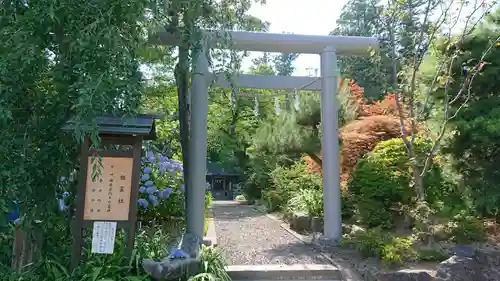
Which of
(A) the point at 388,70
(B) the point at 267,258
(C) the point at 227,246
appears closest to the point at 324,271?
(B) the point at 267,258

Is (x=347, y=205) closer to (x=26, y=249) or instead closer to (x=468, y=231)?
(x=468, y=231)

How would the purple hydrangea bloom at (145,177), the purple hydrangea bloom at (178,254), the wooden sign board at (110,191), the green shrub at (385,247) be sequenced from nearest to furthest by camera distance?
the wooden sign board at (110,191) → the purple hydrangea bloom at (178,254) → the green shrub at (385,247) → the purple hydrangea bloom at (145,177)

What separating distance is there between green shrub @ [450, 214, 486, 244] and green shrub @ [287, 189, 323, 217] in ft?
8.67

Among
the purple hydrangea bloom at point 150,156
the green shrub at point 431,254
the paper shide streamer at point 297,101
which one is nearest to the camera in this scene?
the green shrub at point 431,254

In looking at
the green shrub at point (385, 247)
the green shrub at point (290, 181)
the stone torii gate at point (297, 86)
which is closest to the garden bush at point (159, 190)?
the stone torii gate at point (297, 86)

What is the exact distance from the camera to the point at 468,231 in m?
6.21

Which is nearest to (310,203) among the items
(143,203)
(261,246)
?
(261,246)

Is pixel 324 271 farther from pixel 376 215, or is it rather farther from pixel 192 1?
pixel 192 1

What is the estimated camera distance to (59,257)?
14.3 feet

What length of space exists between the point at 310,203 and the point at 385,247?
3360 millimetres

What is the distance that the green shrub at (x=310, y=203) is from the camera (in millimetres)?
8422

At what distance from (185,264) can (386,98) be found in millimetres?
6498

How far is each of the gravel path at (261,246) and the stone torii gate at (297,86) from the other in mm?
635

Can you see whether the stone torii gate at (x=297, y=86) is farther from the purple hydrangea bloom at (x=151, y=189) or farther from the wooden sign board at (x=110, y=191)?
the wooden sign board at (x=110, y=191)
